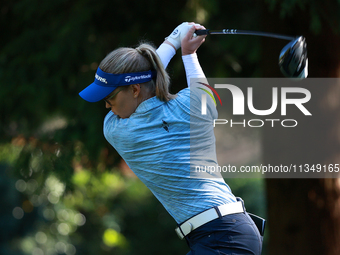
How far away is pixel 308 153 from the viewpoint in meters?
4.02

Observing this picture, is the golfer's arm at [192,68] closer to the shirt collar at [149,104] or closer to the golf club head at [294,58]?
the shirt collar at [149,104]

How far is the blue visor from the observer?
204cm

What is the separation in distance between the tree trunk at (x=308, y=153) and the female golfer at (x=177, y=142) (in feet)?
6.93

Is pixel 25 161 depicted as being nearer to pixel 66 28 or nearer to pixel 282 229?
pixel 66 28

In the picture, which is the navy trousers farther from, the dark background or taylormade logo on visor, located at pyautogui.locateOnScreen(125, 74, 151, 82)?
the dark background

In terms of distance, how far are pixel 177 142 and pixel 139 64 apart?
396 mm

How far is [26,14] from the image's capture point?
14.4ft

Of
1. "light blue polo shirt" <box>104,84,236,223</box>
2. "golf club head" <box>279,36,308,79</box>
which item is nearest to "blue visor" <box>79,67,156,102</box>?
"light blue polo shirt" <box>104,84,236,223</box>

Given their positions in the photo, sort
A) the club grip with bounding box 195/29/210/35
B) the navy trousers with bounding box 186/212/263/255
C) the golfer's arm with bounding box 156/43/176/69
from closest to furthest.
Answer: the navy trousers with bounding box 186/212/263/255
the club grip with bounding box 195/29/210/35
the golfer's arm with bounding box 156/43/176/69

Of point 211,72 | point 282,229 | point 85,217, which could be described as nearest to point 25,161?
point 211,72

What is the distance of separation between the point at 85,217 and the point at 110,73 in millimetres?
8497

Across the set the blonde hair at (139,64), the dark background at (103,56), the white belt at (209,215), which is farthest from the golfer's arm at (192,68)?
the dark background at (103,56)

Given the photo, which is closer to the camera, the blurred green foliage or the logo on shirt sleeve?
the logo on shirt sleeve

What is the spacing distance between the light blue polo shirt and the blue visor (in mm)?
110
